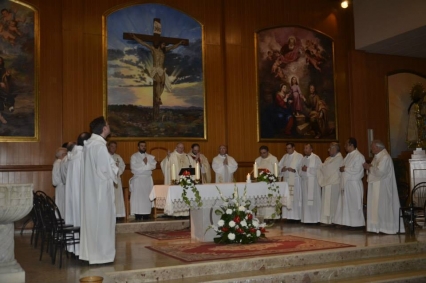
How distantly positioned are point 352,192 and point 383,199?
0.88m

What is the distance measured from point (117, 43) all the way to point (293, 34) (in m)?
5.59

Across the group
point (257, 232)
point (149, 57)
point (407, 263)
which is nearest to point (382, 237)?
point (407, 263)

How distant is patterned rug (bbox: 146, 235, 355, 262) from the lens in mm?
7703

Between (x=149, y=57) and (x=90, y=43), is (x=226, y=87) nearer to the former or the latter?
(x=149, y=57)

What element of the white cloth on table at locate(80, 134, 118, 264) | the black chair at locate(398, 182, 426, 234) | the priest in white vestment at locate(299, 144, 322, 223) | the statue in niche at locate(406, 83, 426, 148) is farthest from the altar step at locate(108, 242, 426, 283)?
the statue in niche at locate(406, 83, 426, 148)

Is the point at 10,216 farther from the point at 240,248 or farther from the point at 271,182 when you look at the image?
the point at 271,182

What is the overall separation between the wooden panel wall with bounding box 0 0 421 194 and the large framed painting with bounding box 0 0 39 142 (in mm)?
193

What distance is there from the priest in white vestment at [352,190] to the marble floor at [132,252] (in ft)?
0.94

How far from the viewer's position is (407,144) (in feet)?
55.6

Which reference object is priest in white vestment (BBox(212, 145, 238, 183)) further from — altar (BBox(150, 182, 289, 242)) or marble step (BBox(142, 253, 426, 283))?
marble step (BBox(142, 253, 426, 283))

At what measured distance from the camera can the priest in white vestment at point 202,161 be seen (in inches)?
515

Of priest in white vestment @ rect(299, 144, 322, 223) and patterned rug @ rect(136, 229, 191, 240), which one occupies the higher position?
priest in white vestment @ rect(299, 144, 322, 223)

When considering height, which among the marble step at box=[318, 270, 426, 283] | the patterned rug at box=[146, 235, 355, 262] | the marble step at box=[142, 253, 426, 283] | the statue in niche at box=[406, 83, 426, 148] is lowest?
the marble step at box=[318, 270, 426, 283]

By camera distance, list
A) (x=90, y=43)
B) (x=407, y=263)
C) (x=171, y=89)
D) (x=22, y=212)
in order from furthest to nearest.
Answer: (x=171, y=89) < (x=90, y=43) < (x=407, y=263) < (x=22, y=212)
